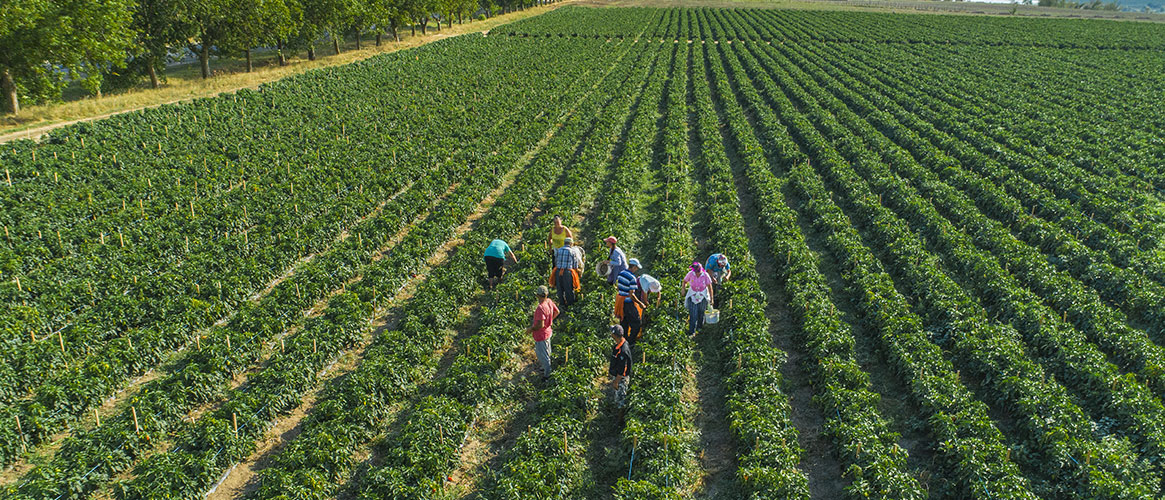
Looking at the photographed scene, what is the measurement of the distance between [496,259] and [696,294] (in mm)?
5952

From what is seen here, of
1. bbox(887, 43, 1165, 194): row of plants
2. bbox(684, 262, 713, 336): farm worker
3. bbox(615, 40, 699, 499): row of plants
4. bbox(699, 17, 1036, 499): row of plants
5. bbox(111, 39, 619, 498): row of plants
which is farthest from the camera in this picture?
bbox(887, 43, 1165, 194): row of plants

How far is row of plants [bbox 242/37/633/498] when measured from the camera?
1091cm

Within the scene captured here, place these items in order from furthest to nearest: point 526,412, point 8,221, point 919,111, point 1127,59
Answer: point 1127,59, point 919,111, point 8,221, point 526,412

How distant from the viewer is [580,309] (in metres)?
Result: 16.1

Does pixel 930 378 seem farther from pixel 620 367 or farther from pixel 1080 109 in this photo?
pixel 1080 109

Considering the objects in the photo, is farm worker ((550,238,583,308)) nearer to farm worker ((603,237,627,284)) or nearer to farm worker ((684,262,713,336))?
farm worker ((603,237,627,284))

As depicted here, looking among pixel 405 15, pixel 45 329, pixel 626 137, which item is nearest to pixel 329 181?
pixel 45 329

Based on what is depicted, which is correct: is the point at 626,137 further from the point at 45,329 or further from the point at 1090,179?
the point at 45,329

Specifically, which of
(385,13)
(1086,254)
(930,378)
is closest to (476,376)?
(930,378)

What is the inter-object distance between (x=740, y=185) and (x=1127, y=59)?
57680 mm

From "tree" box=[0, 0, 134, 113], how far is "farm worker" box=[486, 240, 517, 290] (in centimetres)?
3200

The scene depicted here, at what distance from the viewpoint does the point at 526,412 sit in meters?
13.2

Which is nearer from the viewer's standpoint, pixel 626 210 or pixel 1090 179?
pixel 626 210

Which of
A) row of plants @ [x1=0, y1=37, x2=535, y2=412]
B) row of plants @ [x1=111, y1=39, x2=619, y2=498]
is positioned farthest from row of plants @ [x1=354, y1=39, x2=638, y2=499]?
row of plants @ [x1=0, y1=37, x2=535, y2=412]
